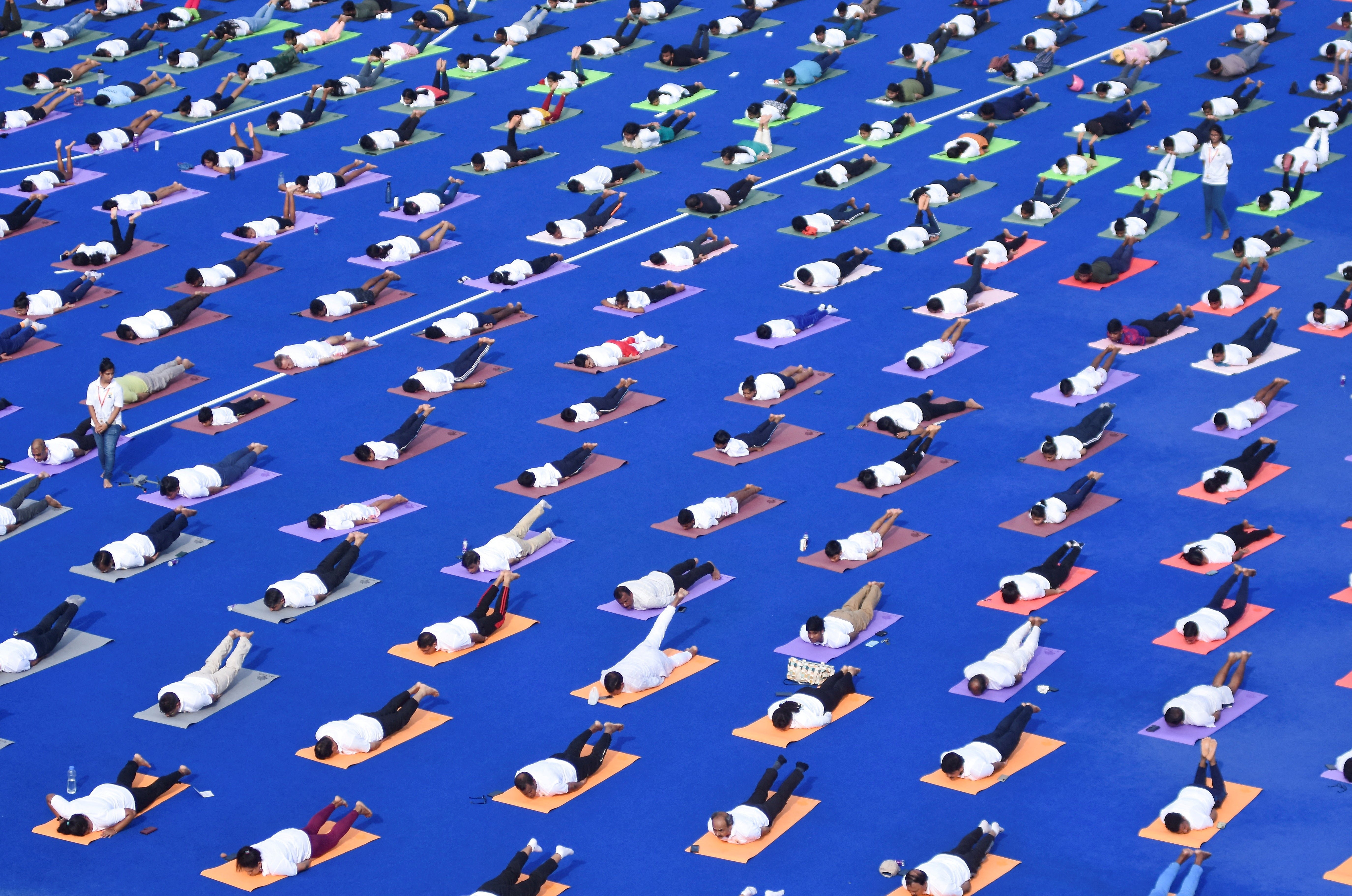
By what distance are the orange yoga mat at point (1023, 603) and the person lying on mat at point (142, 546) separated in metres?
10.6

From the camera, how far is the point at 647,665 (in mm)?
21250

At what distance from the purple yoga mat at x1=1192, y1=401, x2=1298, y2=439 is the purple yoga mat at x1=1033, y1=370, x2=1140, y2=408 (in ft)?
5.35

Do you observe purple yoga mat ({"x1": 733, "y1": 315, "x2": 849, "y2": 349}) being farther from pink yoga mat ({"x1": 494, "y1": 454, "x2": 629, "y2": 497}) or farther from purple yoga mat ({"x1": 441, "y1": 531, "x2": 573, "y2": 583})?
purple yoga mat ({"x1": 441, "y1": 531, "x2": 573, "y2": 583})

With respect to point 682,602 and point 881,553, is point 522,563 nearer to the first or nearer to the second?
point 682,602

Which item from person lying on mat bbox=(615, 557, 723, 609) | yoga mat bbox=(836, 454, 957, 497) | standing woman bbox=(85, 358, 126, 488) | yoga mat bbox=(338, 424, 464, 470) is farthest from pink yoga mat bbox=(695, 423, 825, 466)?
standing woman bbox=(85, 358, 126, 488)

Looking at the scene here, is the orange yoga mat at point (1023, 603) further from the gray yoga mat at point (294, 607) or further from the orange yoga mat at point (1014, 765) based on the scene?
the gray yoga mat at point (294, 607)

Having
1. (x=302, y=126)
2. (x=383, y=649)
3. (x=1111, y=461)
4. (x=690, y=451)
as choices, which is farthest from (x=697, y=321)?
(x=302, y=126)

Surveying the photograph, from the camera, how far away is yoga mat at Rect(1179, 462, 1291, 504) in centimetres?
2484

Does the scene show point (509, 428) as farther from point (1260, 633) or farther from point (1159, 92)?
point (1159, 92)

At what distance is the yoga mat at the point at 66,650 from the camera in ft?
72.1

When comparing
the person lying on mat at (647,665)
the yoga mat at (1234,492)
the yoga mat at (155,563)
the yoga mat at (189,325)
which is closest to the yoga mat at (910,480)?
the yoga mat at (1234,492)

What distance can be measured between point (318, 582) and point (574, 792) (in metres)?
5.33

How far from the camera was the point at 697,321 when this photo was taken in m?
30.9

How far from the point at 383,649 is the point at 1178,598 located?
32.0 ft
